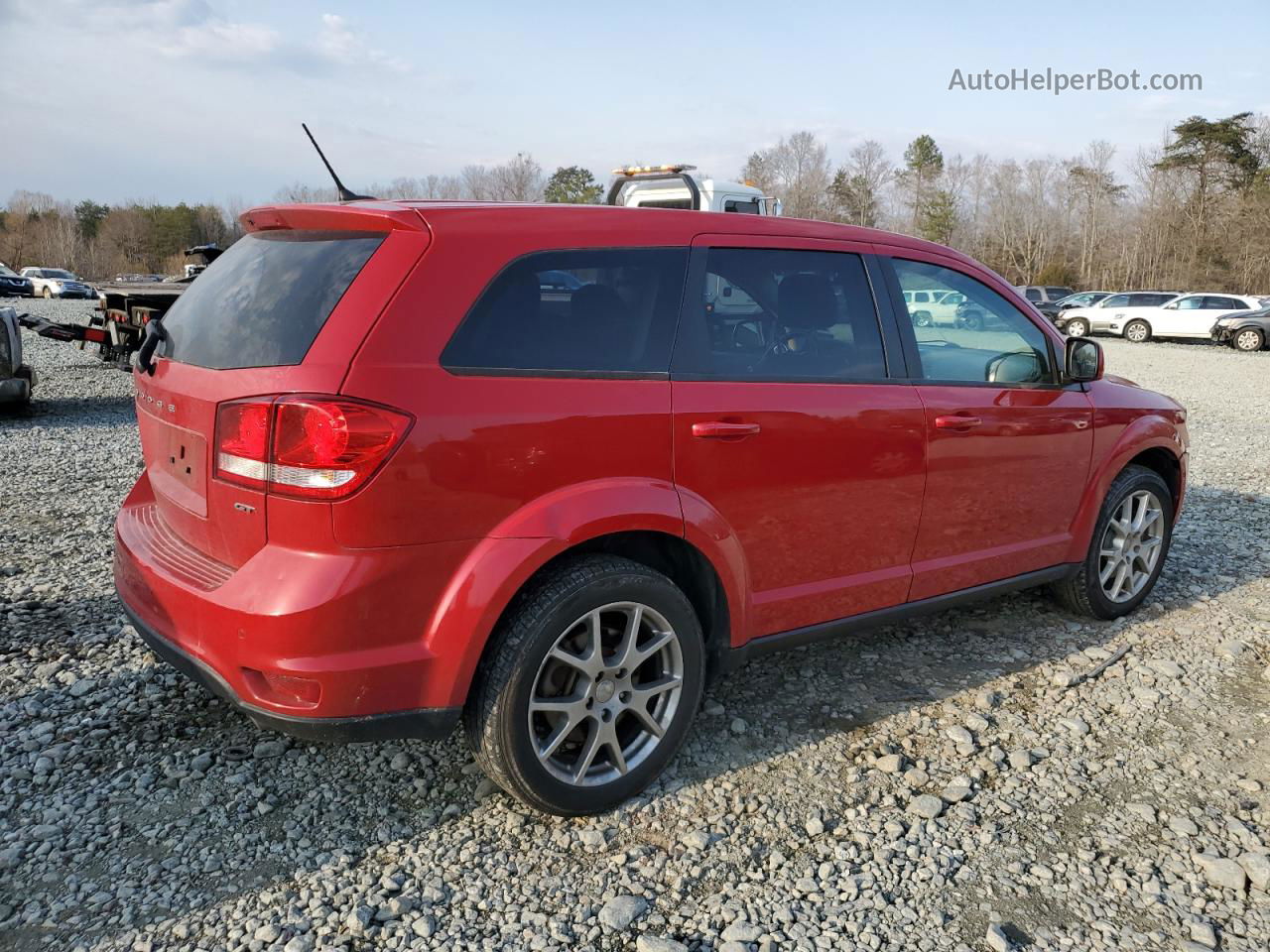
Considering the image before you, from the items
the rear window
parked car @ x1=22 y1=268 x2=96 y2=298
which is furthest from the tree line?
the rear window

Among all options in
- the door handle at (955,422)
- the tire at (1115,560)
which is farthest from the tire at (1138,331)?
the door handle at (955,422)

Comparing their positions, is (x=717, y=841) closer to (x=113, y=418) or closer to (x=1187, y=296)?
(x=113, y=418)

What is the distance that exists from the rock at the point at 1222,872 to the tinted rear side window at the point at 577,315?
216 cm

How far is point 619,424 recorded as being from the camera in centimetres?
279

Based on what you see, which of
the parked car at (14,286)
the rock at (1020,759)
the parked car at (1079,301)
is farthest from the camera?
the parked car at (14,286)

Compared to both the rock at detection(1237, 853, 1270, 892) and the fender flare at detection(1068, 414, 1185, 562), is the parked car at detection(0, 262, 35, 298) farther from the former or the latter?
the rock at detection(1237, 853, 1270, 892)

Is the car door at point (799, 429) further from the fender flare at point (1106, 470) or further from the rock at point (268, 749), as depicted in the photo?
the rock at point (268, 749)

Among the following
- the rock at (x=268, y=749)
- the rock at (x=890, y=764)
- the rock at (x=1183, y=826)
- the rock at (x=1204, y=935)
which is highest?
the rock at (x=268, y=749)

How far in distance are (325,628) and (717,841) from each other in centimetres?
132

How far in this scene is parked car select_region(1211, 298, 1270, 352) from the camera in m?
27.8

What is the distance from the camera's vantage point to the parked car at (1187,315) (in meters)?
29.6

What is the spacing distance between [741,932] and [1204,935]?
122 centimetres

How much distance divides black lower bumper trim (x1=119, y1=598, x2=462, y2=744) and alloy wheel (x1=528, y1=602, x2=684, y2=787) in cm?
28

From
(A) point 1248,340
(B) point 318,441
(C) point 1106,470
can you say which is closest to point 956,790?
(C) point 1106,470
